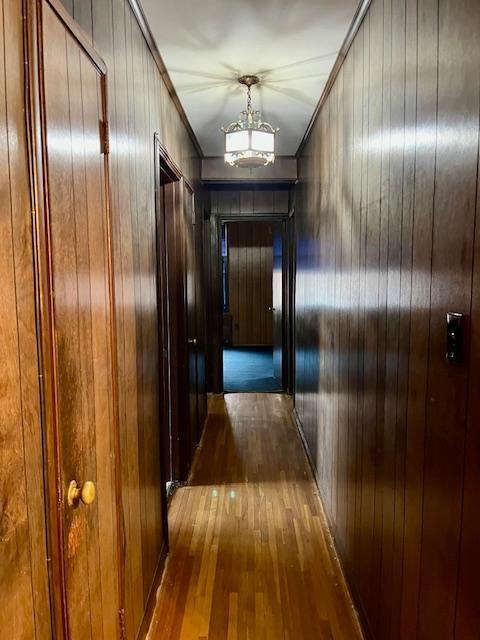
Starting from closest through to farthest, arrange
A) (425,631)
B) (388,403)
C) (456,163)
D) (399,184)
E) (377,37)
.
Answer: (456,163) → (425,631) → (399,184) → (388,403) → (377,37)

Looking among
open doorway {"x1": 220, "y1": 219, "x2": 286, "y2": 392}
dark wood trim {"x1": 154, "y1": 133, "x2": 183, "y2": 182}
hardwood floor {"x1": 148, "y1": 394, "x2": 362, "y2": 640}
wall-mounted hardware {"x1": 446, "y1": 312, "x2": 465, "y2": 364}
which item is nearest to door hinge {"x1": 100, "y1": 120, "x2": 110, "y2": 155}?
dark wood trim {"x1": 154, "y1": 133, "x2": 183, "y2": 182}

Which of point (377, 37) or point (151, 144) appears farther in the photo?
point (151, 144)

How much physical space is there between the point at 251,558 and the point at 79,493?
1.59m

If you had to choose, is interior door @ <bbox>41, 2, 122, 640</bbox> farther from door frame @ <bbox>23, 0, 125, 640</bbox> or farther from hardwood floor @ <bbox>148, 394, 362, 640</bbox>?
hardwood floor @ <bbox>148, 394, 362, 640</bbox>

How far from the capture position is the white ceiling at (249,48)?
6.31 feet

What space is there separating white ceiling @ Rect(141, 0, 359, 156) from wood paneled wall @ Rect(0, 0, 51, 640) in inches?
50.4

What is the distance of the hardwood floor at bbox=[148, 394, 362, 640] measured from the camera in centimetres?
201

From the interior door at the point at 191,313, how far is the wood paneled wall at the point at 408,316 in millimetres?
1289

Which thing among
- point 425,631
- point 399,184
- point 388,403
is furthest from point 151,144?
point 425,631

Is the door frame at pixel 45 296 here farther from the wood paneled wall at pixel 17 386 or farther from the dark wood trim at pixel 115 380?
the dark wood trim at pixel 115 380

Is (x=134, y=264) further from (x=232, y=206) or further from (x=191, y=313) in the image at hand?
(x=232, y=206)

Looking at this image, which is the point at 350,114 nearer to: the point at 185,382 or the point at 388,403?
the point at 388,403

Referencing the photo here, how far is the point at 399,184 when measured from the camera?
151 centimetres

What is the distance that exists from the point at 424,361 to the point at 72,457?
0.96 m
